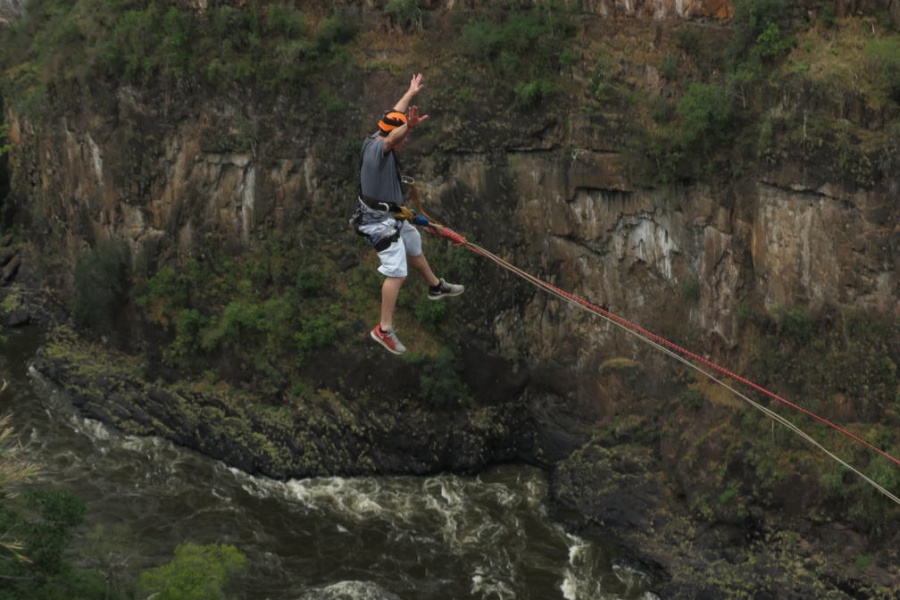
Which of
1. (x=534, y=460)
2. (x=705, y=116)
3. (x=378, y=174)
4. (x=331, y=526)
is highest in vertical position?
(x=378, y=174)

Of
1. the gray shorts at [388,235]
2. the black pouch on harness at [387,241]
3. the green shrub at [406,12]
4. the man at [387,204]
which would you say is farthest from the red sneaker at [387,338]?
the green shrub at [406,12]

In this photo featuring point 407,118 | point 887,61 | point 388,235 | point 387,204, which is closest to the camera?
point 407,118

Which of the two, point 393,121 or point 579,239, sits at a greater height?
point 393,121

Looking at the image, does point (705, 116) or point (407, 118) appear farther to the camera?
point (705, 116)

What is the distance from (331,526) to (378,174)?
11159 millimetres

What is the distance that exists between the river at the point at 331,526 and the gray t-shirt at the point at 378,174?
8.92 meters

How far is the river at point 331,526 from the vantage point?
1806cm

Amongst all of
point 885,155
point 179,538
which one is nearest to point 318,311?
point 179,538

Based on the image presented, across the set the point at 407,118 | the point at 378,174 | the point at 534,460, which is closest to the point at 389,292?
the point at 378,174

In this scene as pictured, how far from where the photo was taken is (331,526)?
19.8m

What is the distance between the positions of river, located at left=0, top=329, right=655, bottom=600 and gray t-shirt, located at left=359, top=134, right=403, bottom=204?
8915 mm

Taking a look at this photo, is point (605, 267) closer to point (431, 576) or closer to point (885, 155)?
point (885, 155)

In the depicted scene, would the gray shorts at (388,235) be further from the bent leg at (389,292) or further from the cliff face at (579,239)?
the cliff face at (579,239)

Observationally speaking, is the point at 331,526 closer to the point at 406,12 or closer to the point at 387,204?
the point at 406,12
